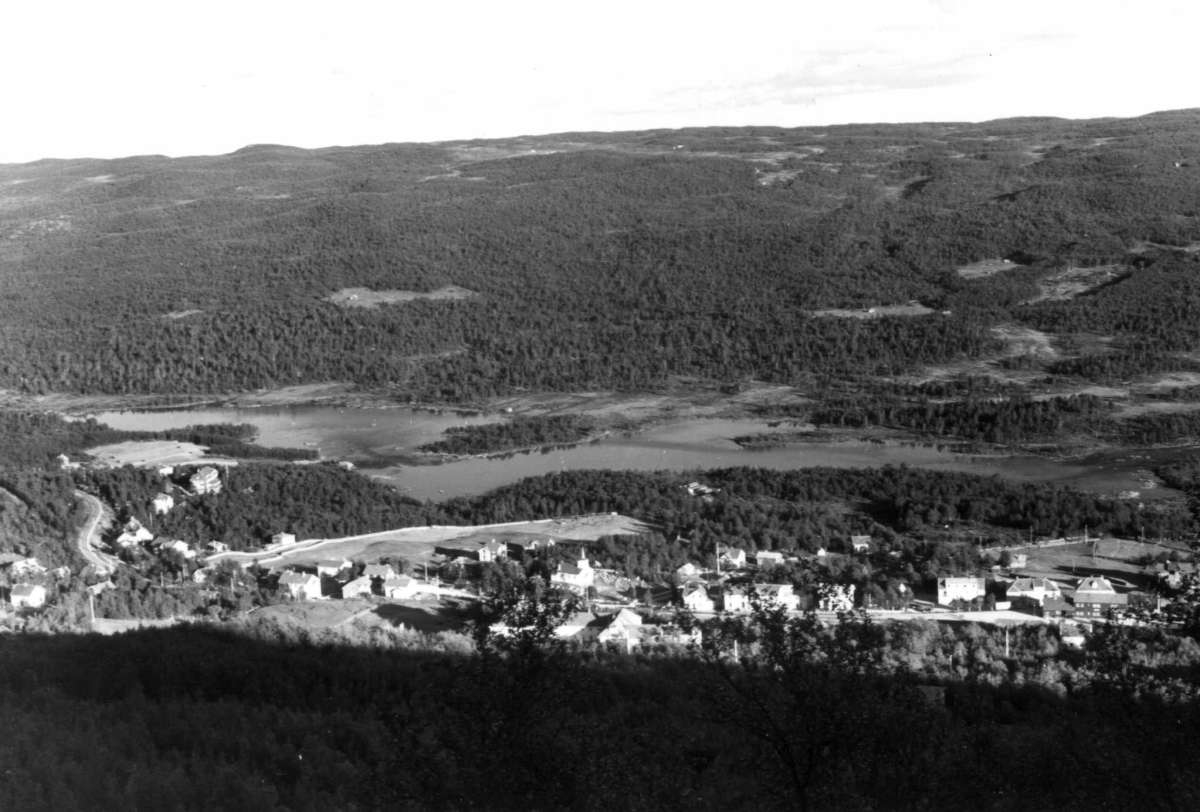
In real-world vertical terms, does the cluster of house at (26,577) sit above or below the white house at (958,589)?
above

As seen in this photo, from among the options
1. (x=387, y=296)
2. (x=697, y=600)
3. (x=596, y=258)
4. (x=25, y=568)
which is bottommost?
(x=387, y=296)

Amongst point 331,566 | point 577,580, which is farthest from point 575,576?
point 331,566

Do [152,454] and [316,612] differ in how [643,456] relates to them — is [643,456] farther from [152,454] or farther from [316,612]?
[316,612]

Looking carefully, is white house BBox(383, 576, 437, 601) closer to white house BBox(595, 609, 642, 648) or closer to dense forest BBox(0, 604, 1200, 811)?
white house BBox(595, 609, 642, 648)

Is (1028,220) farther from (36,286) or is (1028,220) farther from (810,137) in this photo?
(36,286)

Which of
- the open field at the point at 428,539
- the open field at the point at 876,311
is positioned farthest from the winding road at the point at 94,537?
the open field at the point at 876,311

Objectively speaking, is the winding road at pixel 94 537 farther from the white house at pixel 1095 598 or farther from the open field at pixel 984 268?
the open field at pixel 984 268
